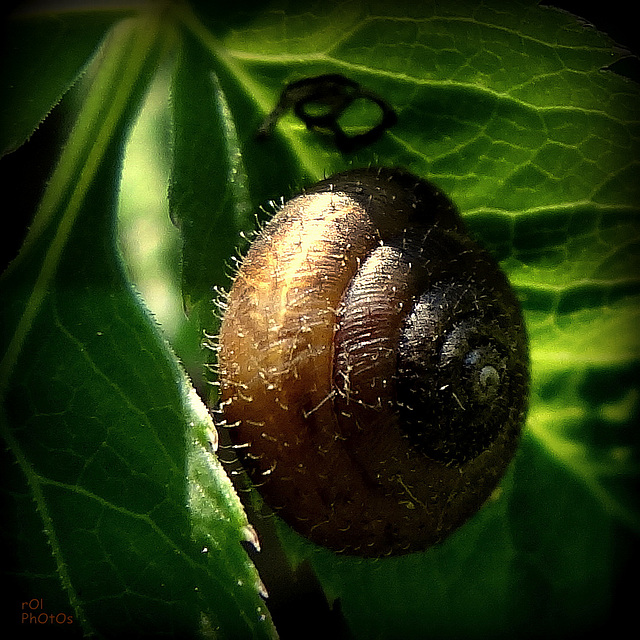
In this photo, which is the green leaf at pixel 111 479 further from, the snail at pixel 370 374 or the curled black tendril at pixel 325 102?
the curled black tendril at pixel 325 102

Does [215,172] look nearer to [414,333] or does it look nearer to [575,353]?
[414,333]

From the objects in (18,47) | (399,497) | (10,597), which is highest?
(18,47)

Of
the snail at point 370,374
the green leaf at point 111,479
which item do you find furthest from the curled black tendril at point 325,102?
the green leaf at point 111,479

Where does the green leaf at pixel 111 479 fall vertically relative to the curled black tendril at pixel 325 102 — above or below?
below

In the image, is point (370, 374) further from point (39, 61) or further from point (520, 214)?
point (39, 61)

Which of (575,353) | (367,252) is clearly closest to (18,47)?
(367,252)

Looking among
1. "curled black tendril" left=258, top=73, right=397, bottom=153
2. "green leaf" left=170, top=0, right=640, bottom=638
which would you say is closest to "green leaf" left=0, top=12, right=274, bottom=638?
"green leaf" left=170, top=0, right=640, bottom=638

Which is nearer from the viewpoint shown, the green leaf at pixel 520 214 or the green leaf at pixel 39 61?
the green leaf at pixel 39 61
